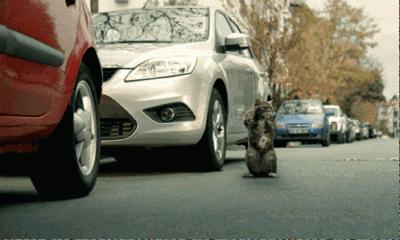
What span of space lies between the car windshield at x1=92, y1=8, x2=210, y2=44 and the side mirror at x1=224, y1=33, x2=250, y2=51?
0.85ft

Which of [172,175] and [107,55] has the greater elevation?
[107,55]

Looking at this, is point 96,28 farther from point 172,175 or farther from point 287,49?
point 287,49

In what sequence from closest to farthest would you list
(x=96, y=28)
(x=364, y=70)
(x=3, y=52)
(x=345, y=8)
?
(x=3, y=52), (x=96, y=28), (x=345, y=8), (x=364, y=70)

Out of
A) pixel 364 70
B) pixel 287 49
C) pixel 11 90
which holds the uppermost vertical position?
pixel 11 90

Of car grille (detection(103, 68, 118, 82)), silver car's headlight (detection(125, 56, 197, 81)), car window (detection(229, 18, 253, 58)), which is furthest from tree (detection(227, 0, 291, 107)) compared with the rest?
car grille (detection(103, 68, 118, 82))

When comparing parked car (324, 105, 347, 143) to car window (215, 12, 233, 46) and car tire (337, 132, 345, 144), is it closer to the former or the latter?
car tire (337, 132, 345, 144)

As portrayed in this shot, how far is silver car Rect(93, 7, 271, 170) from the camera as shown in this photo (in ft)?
26.5

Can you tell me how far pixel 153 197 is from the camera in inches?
234

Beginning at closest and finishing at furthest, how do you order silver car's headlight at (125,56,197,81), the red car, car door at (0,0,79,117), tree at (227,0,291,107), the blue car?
car door at (0,0,79,117) → the red car → silver car's headlight at (125,56,197,81) → the blue car → tree at (227,0,291,107)

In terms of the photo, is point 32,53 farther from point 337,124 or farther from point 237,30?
point 337,124

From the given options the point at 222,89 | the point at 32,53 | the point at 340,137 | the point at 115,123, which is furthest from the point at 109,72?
the point at 340,137

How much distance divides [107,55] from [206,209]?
346 cm

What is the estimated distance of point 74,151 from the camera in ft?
18.1

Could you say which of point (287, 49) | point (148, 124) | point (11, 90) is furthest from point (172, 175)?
point (287, 49)
